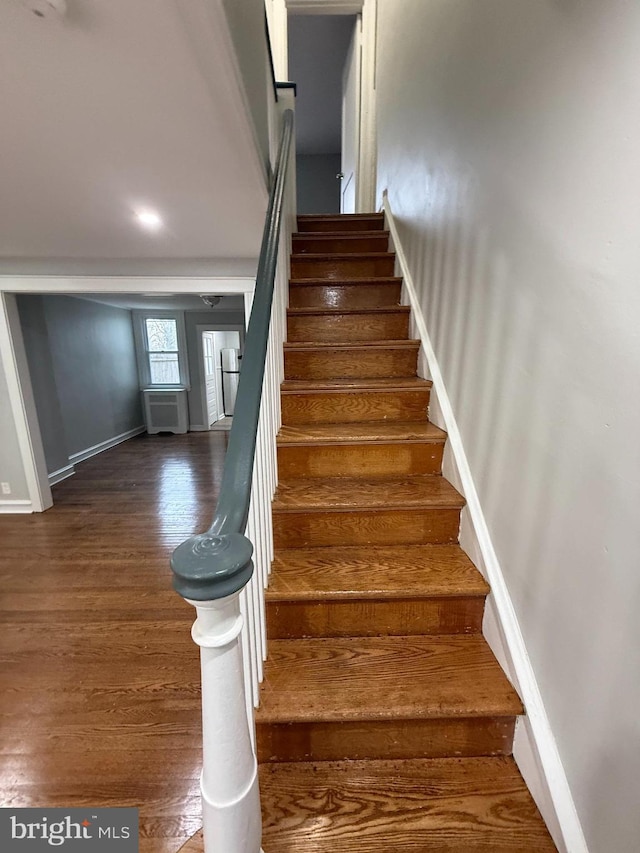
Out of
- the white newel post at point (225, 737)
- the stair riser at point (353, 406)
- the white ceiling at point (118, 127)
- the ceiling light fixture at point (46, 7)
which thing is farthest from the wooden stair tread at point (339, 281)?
the white newel post at point (225, 737)

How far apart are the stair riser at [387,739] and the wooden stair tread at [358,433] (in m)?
0.94

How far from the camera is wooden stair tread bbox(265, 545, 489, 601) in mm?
1143

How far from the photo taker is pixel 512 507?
1079 millimetres

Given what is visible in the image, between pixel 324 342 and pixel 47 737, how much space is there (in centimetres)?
210

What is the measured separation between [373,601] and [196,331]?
6124 millimetres

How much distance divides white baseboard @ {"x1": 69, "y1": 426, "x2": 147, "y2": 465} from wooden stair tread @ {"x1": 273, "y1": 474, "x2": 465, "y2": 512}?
4316 millimetres

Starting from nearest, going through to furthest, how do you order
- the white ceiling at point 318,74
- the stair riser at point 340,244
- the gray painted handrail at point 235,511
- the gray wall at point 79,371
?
the gray painted handrail at point 235,511 < the stair riser at point 340,244 < the gray wall at point 79,371 < the white ceiling at point 318,74

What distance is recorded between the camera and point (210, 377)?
717 cm

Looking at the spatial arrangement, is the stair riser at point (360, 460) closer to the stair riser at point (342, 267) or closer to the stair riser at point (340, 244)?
the stair riser at point (342, 267)

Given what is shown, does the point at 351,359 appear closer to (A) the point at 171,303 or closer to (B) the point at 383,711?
(B) the point at 383,711

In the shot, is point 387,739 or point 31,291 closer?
point 387,739

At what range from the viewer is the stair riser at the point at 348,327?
82.4 inches

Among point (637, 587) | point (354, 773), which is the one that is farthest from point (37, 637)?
point (637, 587)

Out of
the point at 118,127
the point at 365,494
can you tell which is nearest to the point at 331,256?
the point at 118,127
